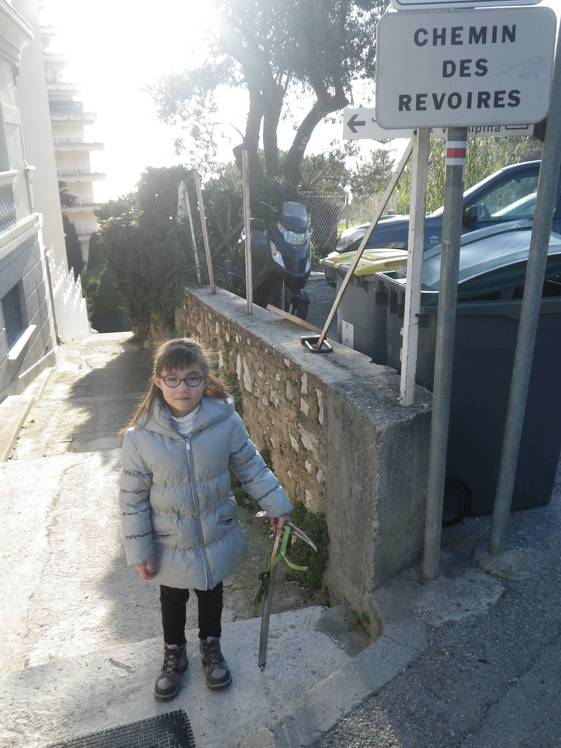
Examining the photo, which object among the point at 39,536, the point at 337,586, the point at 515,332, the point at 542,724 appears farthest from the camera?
the point at 39,536

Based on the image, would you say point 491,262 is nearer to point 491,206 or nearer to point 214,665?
point 214,665

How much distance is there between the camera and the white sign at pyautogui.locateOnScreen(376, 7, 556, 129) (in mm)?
2188

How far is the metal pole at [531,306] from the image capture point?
7.80ft

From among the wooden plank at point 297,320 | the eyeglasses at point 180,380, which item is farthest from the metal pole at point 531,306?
the wooden plank at point 297,320

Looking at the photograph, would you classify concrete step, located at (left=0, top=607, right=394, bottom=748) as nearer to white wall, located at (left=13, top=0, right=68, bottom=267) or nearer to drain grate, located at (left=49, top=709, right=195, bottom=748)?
drain grate, located at (left=49, top=709, right=195, bottom=748)

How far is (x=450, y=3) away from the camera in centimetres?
220

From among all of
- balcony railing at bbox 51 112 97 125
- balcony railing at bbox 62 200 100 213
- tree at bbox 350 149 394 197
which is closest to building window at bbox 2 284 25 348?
tree at bbox 350 149 394 197

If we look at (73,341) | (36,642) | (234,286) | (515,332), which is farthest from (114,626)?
(73,341)

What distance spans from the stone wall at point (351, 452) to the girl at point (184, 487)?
452 millimetres

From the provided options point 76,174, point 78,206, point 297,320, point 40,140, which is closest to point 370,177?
point 40,140

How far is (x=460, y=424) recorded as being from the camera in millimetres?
2992

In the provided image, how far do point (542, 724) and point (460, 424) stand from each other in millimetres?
1286

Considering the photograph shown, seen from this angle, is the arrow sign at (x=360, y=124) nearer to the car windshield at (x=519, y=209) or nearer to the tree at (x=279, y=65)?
the car windshield at (x=519, y=209)

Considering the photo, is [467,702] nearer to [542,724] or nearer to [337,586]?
[542,724]
